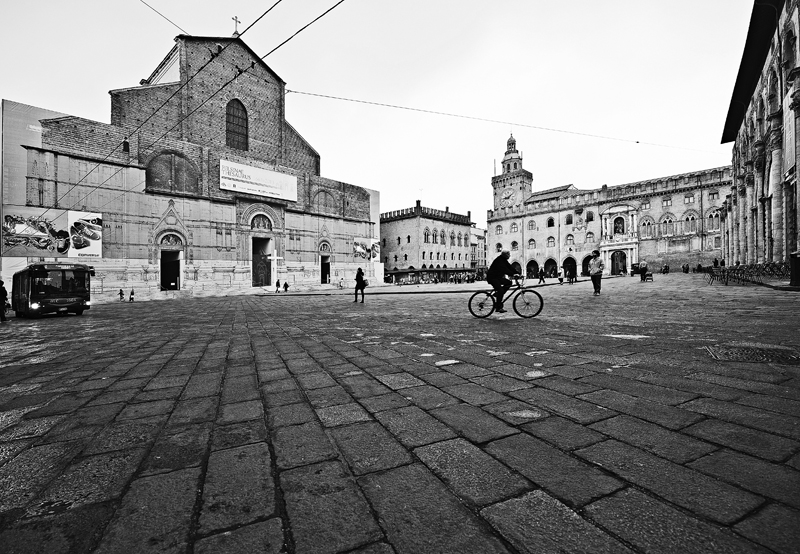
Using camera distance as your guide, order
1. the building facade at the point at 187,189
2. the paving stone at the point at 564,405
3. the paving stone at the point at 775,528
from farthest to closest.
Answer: the building facade at the point at 187,189 → the paving stone at the point at 564,405 → the paving stone at the point at 775,528

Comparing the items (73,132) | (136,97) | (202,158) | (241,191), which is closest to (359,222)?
(241,191)

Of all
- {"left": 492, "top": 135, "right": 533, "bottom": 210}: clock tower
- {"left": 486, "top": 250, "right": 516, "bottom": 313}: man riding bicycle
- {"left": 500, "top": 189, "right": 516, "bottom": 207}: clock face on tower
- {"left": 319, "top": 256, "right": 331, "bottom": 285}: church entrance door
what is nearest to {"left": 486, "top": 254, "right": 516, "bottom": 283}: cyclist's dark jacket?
{"left": 486, "top": 250, "right": 516, "bottom": 313}: man riding bicycle

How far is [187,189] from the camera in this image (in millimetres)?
29797

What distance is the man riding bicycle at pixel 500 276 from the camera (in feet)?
25.9

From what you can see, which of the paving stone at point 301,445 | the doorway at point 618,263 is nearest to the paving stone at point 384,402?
the paving stone at point 301,445

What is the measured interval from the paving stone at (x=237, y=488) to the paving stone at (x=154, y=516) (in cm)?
7

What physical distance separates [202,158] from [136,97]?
19.2 feet

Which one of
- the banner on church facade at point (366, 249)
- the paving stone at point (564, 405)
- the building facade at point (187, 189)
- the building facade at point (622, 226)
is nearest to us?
the paving stone at point (564, 405)

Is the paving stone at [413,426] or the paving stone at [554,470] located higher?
the paving stone at [554,470]

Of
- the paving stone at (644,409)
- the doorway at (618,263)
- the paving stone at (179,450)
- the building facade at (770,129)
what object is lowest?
Answer: the paving stone at (179,450)

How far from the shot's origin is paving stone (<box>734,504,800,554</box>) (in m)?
1.15

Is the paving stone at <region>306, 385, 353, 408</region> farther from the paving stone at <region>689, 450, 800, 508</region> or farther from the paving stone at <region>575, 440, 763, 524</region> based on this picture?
the paving stone at <region>689, 450, 800, 508</region>

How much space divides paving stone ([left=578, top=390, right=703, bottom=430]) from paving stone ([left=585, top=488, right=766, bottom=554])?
93 cm

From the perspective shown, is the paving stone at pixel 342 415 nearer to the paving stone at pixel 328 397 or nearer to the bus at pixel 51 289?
the paving stone at pixel 328 397
